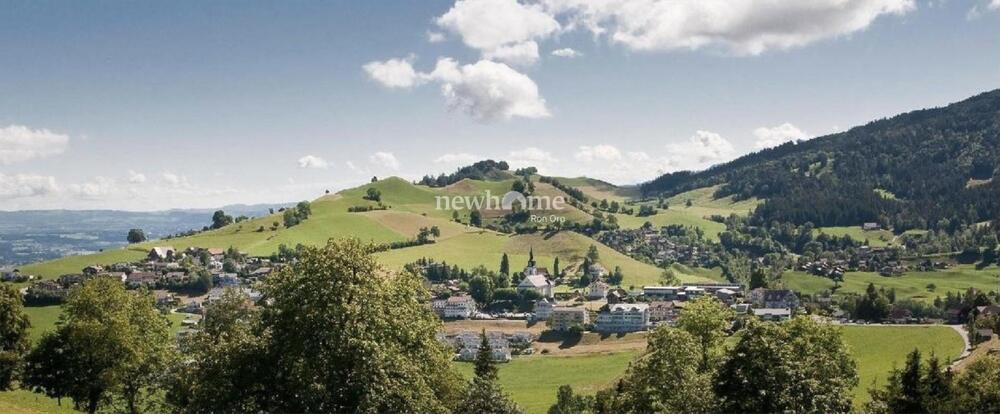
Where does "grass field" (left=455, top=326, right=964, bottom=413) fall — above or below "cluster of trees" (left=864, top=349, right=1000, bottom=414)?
below

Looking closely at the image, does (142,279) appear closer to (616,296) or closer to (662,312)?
(616,296)

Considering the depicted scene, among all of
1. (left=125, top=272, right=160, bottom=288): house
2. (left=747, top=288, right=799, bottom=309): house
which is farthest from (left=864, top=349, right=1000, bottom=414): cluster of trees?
(left=125, top=272, right=160, bottom=288): house

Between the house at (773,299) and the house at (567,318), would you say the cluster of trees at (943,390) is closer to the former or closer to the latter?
the house at (567,318)

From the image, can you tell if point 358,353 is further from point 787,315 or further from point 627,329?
point 787,315

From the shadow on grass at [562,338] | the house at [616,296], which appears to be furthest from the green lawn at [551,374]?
the house at [616,296]

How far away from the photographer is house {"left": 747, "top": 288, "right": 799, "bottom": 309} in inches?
6949

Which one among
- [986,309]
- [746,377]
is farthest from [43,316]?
[986,309]

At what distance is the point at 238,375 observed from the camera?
3241 centimetres

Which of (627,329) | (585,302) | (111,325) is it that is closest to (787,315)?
(627,329)

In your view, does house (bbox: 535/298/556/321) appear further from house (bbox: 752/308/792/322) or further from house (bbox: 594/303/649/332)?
house (bbox: 752/308/792/322)

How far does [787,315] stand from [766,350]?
144m

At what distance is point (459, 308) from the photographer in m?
182

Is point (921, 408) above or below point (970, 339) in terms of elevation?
above

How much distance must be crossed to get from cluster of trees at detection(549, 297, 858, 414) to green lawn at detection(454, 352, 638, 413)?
182ft
